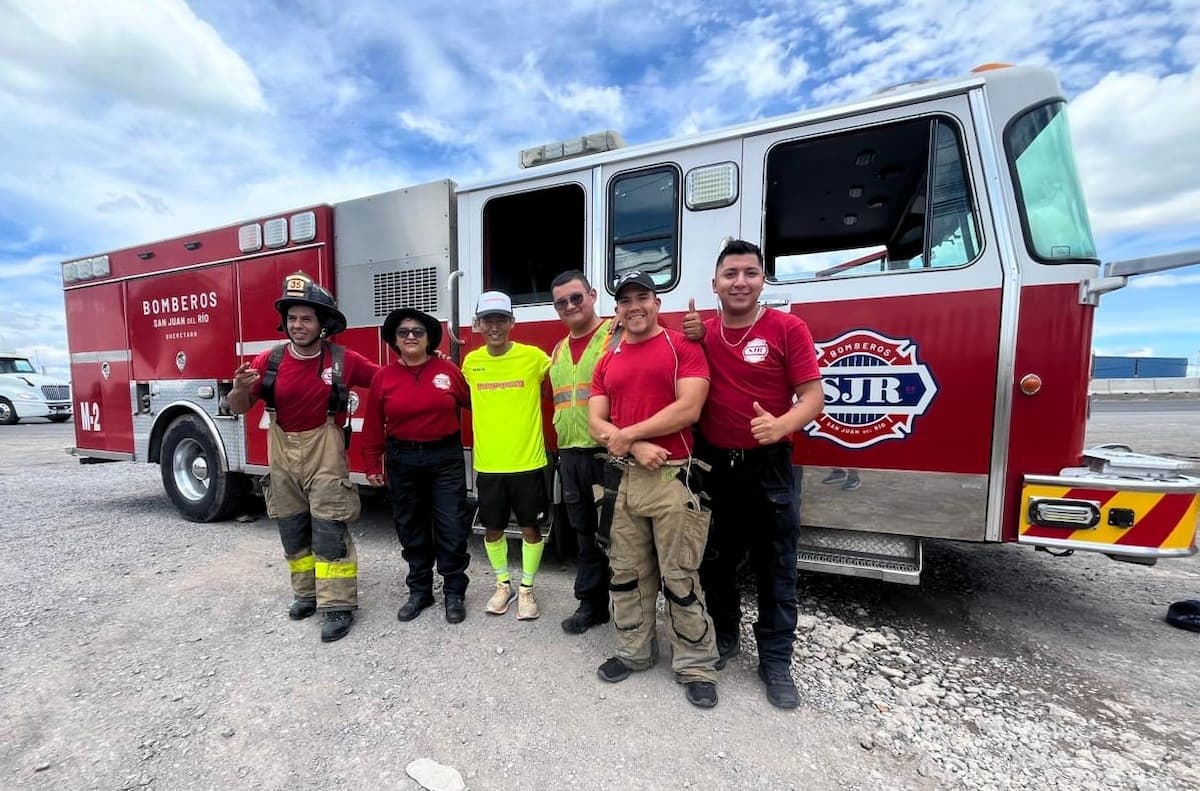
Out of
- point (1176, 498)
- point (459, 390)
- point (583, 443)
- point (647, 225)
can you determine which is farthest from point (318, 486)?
point (1176, 498)

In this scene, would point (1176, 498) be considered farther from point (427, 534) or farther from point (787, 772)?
point (427, 534)

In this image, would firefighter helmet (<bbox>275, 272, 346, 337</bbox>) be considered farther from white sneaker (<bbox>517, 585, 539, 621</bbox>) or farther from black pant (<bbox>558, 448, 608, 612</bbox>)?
white sneaker (<bbox>517, 585, 539, 621</bbox>)

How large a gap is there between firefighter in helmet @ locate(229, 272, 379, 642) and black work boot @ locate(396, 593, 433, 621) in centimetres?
28

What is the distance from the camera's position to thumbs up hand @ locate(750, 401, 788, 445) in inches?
85.4

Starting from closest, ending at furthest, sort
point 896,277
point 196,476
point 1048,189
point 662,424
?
point 662,424 < point 1048,189 < point 896,277 < point 196,476

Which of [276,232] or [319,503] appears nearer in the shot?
[319,503]

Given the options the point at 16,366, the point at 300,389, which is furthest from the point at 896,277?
the point at 16,366

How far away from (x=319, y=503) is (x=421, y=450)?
0.66 metres

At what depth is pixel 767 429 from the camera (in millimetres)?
2172

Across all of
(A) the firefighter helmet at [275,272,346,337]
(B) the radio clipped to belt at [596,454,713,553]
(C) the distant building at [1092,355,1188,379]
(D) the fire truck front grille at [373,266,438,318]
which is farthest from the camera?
(C) the distant building at [1092,355,1188,379]

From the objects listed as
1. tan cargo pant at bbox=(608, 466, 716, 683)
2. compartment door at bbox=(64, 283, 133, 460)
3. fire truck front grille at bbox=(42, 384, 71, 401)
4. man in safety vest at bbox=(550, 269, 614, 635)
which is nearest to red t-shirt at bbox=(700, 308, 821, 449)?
tan cargo pant at bbox=(608, 466, 716, 683)

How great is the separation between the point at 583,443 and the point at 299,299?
1.79 metres

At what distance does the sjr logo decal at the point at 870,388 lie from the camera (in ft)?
9.18

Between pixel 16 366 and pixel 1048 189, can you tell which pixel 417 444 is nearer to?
pixel 1048 189
